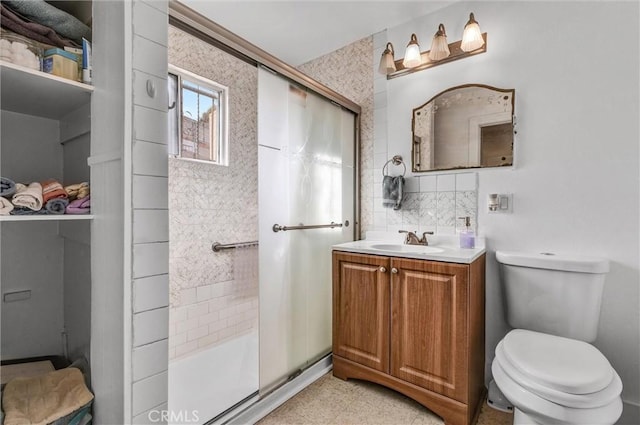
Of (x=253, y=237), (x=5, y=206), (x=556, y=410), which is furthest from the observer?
(x=253, y=237)

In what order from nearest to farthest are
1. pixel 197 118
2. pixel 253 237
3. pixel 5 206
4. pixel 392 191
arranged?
pixel 5 206 < pixel 392 191 < pixel 197 118 < pixel 253 237

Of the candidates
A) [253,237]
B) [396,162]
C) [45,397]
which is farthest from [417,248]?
[45,397]

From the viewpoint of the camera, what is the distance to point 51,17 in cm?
105

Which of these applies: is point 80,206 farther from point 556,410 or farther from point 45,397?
point 556,410

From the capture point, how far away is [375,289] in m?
1.79

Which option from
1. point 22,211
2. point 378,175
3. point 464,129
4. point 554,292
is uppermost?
point 464,129

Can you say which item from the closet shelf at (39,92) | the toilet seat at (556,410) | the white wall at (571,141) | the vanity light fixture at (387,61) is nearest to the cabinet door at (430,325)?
the toilet seat at (556,410)

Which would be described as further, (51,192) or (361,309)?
(361,309)

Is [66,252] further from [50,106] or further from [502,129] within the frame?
[502,129]

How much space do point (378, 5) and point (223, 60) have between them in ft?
3.95

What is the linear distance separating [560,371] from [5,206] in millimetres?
1933

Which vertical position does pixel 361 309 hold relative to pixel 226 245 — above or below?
below

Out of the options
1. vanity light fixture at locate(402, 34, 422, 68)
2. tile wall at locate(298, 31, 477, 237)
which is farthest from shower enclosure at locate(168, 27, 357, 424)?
vanity light fixture at locate(402, 34, 422, 68)

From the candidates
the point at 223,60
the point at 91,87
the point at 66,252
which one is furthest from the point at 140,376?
the point at 223,60
